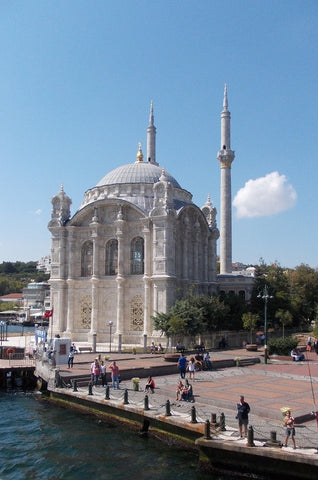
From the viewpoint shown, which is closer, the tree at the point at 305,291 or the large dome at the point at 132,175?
the large dome at the point at 132,175

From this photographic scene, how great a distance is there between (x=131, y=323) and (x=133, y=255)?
247 inches

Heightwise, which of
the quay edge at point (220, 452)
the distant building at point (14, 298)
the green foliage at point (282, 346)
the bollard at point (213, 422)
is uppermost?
the distant building at point (14, 298)

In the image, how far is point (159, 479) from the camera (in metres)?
15.1

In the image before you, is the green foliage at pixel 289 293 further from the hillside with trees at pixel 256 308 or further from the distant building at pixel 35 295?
the distant building at pixel 35 295

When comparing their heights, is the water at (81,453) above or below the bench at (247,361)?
below

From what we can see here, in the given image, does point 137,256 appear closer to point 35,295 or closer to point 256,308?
point 256,308

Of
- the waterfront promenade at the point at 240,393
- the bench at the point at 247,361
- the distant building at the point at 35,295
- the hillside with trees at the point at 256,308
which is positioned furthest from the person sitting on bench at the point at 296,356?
the distant building at the point at 35,295

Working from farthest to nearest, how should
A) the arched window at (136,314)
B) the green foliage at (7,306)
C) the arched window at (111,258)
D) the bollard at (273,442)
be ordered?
1. the green foliage at (7,306)
2. the arched window at (111,258)
3. the arched window at (136,314)
4. the bollard at (273,442)

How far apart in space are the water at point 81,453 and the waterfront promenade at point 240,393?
1.25 metres

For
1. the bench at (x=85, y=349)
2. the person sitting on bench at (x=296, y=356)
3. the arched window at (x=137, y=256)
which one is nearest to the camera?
the person sitting on bench at (x=296, y=356)

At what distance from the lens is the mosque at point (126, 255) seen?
42.9 metres

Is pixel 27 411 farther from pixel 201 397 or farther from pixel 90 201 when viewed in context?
pixel 90 201

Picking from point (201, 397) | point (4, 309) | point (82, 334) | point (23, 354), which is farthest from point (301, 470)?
point (4, 309)

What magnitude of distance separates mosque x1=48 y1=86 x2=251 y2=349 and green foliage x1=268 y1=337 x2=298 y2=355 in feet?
30.7
